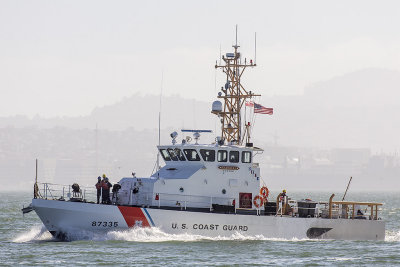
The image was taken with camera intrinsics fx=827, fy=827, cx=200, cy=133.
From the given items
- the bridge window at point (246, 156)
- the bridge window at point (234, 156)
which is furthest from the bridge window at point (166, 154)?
the bridge window at point (246, 156)

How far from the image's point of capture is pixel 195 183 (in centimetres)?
3328

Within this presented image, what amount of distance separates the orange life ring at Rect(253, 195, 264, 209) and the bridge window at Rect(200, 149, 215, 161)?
95.3 inches

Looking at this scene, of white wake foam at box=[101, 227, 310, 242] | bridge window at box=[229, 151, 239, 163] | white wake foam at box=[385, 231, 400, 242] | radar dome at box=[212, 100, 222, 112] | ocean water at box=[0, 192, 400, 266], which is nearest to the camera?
ocean water at box=[0, 192, 400, 266]

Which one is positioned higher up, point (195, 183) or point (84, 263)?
point (195, 183)

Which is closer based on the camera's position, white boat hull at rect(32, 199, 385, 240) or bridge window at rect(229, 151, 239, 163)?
white boat hull at rect(32, 199, 385, 240)

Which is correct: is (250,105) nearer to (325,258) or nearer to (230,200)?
(230,200)

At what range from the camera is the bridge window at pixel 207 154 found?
3375cm

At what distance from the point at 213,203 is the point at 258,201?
77.0 inches

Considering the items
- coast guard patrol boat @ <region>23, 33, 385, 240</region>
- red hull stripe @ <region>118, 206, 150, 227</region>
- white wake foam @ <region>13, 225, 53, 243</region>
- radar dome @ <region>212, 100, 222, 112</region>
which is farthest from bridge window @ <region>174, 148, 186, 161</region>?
white wake foam @ <region>13, 225, 53, 243</region>

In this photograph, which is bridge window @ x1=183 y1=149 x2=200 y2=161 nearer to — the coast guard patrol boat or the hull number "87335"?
the coast guard patrol boat

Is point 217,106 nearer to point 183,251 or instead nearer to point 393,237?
point 183,251

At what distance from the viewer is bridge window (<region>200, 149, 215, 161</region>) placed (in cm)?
3375

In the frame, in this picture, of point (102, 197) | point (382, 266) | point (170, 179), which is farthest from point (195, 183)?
point (382, 266)

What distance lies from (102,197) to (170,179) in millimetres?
2785
